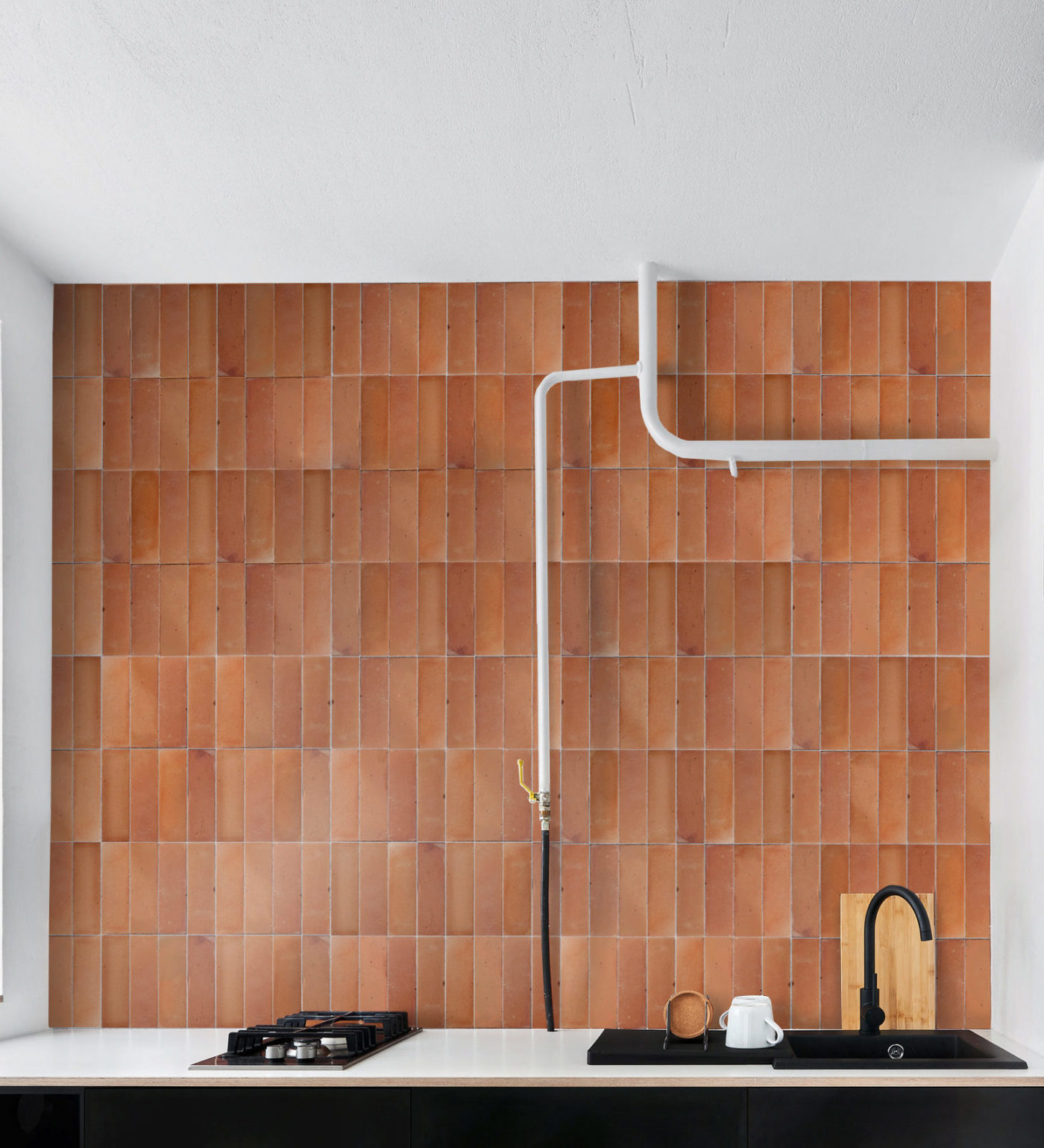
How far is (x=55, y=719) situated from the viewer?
2.79m

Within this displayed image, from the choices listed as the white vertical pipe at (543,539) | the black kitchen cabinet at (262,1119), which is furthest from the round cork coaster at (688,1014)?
the black kitchen cabinet at (262,1119)

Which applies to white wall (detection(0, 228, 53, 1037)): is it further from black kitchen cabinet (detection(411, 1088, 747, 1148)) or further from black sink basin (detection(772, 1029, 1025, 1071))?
black sink basin (detection(772, 1029, 1025, 1071))

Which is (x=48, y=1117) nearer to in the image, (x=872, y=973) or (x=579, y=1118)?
(x=579, y=1118)

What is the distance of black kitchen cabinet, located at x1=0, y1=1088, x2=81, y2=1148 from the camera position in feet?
7.13

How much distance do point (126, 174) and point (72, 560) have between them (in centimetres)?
96

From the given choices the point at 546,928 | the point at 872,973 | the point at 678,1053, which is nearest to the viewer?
the point at 678,1053

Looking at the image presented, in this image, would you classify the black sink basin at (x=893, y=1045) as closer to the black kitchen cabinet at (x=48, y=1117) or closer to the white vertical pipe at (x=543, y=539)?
the white vertical pipe at (x=543, y=539)

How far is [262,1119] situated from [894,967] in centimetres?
141

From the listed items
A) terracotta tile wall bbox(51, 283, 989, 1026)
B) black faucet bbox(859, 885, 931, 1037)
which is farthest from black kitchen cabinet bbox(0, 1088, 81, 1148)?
black faucet bbox(859, 885, 931, 1037)

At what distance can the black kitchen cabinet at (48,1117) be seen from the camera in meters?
2.17

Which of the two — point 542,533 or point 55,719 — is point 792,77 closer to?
point 542,533

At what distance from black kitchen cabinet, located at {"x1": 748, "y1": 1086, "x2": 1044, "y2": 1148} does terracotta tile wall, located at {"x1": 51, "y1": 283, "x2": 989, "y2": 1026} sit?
1.61 ft

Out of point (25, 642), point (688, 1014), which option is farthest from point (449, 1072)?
point (25, 642)

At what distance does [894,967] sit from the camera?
A: 2.64 meters
